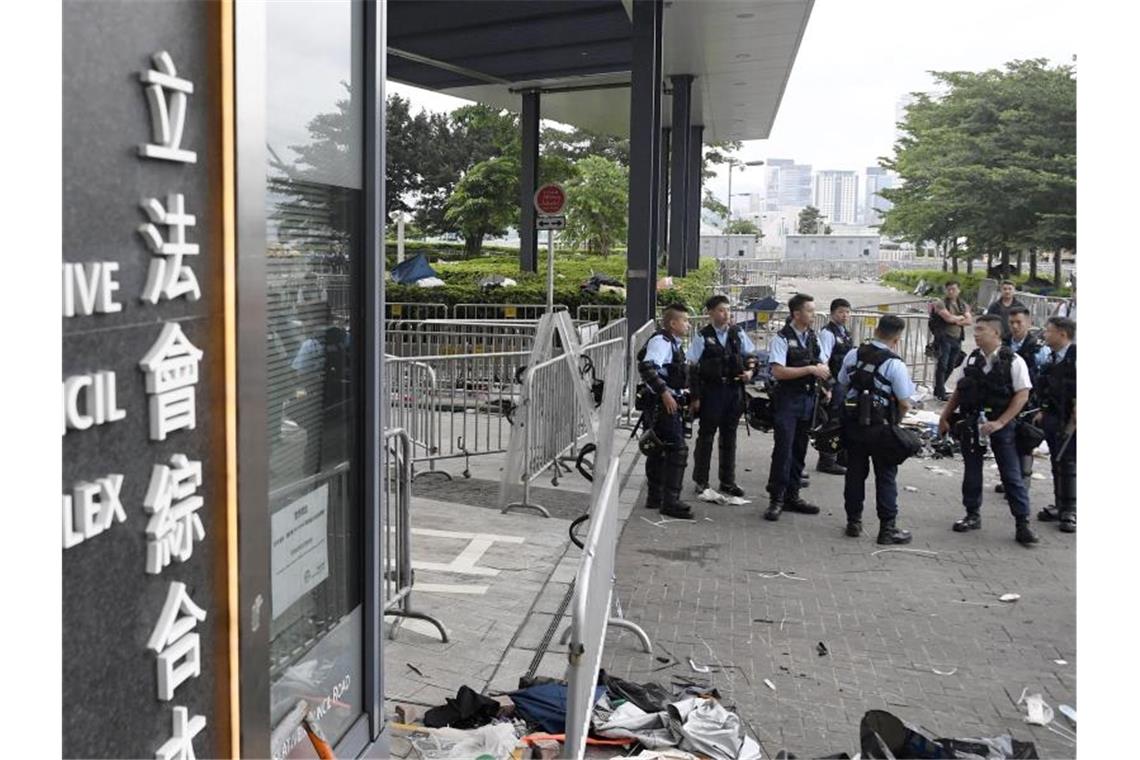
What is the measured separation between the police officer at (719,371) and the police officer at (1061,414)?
2514 millimetres

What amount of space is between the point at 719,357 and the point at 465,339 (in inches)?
229

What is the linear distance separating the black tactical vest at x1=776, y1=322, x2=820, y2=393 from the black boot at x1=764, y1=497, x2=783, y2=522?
966 mm

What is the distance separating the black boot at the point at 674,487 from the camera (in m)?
8.68

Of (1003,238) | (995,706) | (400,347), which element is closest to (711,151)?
(1003,238)

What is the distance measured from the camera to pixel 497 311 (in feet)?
64.4

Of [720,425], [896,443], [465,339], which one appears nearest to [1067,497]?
[896,443]

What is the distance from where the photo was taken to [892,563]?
757 cm

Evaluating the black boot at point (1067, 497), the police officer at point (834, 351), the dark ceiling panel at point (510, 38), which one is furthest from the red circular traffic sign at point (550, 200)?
the black boot at point (1067, 497)

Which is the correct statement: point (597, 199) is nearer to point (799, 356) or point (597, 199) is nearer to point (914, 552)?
point (799, 356)

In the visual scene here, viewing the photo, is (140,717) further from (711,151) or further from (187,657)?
(711,151)

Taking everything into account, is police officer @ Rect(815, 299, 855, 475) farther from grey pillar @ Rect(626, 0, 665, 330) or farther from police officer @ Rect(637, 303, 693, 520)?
grey pillar @ Rect(626, 0, 665, 330)

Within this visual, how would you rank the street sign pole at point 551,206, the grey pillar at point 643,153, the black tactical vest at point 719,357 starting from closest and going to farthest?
the black tactical vest at point 719,357 < the street sign pole at point 551,206 < the grey pillar at point 643,153

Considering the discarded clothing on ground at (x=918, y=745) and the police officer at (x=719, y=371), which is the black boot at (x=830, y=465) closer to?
the police officer at (x=719, y=371)

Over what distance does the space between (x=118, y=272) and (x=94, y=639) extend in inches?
27.7
